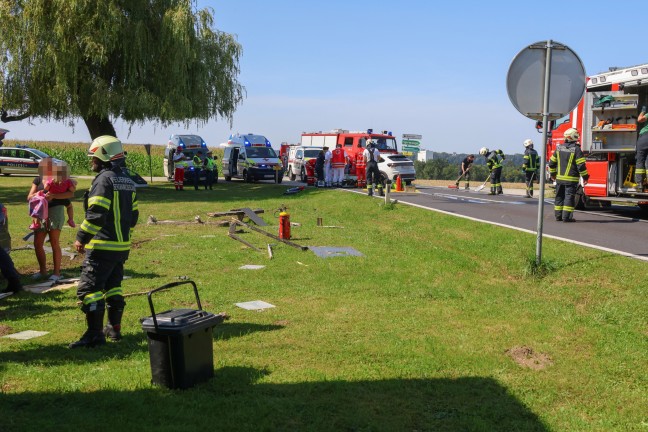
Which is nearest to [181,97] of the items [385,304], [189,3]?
[189,3]

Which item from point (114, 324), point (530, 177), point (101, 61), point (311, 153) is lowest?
point (114, 324)

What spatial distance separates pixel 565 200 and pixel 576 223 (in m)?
0.53

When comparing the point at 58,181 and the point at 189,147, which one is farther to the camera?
the point at 189,147

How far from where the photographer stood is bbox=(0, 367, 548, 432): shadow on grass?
174 inches

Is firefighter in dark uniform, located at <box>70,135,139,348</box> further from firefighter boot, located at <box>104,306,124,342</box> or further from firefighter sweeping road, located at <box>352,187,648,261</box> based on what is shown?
firefighter sweeping road, located at <box>352,187,648,261</box>

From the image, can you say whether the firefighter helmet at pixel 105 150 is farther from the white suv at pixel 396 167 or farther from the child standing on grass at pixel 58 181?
the white suv at pixel 396 167

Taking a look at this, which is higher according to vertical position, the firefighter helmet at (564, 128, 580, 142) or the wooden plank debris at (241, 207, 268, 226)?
the firefighter helmet at (564, 128, 580, 142)

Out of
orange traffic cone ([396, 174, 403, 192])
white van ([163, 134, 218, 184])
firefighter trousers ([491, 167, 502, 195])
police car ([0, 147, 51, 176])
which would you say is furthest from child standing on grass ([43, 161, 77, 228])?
police car ([0, 147, 51, 176])

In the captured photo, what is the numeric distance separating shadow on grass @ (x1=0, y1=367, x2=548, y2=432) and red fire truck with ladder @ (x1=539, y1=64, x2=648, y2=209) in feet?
38.5

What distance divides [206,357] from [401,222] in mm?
10539

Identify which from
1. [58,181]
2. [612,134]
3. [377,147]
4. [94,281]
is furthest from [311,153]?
[94,281]

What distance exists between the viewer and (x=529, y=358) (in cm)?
587

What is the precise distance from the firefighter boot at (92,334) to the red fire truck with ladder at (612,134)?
12.4 metres

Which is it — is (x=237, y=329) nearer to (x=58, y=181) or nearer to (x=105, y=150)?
(x=105, y=150)
